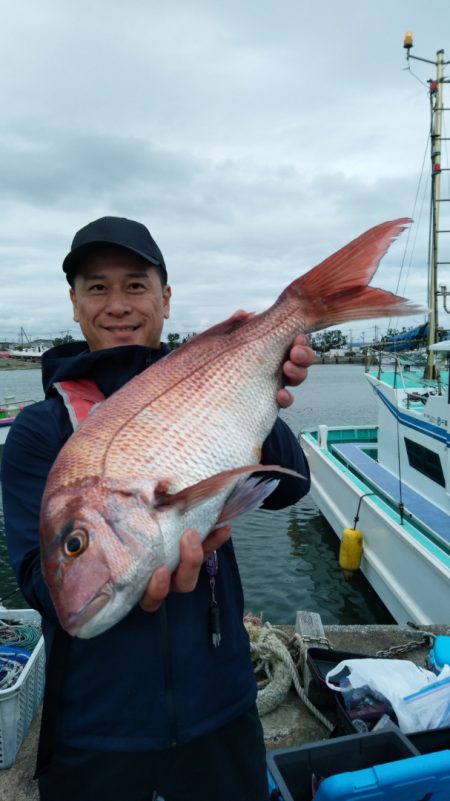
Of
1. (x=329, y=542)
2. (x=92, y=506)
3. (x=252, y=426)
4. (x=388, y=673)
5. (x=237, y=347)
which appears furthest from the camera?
(x=329, y=542)

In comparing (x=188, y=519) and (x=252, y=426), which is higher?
(x=252, y=426)

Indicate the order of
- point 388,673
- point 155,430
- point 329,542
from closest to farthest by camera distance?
1. point 155,430
2. point 388,673
3. point 329,542

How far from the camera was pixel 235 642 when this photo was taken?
2.05 meters

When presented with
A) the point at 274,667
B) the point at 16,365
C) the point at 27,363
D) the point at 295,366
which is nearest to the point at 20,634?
the point at 274,667

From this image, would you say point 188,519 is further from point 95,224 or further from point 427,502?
point 427,502

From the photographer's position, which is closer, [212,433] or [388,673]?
[212,433]

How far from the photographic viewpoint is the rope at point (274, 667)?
12.2 feet

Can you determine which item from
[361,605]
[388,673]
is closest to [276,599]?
[361,605]

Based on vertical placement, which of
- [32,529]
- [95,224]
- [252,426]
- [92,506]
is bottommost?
[32,529]

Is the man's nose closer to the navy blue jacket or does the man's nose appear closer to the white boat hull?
the navy blue jacket

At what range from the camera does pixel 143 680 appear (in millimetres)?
1800

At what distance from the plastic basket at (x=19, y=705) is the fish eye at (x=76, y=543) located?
237cm

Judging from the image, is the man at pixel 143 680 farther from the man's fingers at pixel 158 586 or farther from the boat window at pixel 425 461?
the boat window at pixel 425 461

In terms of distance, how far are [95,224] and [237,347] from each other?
876mm
